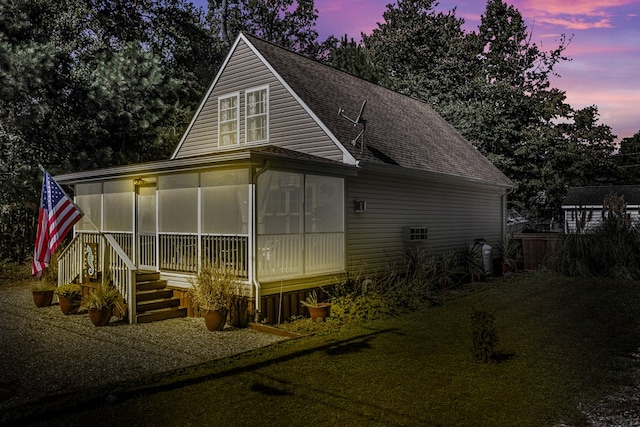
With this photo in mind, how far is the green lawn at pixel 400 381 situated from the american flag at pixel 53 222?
4.70m

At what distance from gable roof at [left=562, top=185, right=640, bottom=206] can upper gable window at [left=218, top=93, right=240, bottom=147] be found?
24.0 meters

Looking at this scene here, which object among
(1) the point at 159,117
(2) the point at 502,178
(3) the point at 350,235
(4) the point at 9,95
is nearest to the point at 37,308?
(3) the point at 350,235

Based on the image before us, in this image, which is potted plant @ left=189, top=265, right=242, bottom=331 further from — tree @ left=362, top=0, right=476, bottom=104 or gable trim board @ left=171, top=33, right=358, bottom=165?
tree @ left=362, top=0, right=476, bottom=104

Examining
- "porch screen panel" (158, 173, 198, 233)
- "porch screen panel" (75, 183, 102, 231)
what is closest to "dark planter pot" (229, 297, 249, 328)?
"porch screen panel" (158, 173, 198, 233)

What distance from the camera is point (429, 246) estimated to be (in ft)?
50.4

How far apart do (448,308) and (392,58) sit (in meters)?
29.3

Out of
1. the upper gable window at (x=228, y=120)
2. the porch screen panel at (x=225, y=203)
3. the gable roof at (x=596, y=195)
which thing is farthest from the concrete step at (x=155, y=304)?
the gable roof at (x=596, y=195)

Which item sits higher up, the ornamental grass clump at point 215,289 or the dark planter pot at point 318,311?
the ornamental grass clump at point 215,289

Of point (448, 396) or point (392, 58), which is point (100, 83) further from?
point (392, 58)

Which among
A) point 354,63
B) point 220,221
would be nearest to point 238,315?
point 220,221

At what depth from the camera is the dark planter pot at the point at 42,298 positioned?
11.2 m

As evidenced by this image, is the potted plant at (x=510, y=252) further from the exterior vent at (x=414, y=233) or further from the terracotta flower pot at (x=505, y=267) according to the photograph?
the exterior vent at (x=414, y=233)

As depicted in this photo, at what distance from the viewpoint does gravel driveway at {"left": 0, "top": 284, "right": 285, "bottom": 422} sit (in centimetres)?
616

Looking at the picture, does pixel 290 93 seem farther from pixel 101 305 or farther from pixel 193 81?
pixel 193 81
